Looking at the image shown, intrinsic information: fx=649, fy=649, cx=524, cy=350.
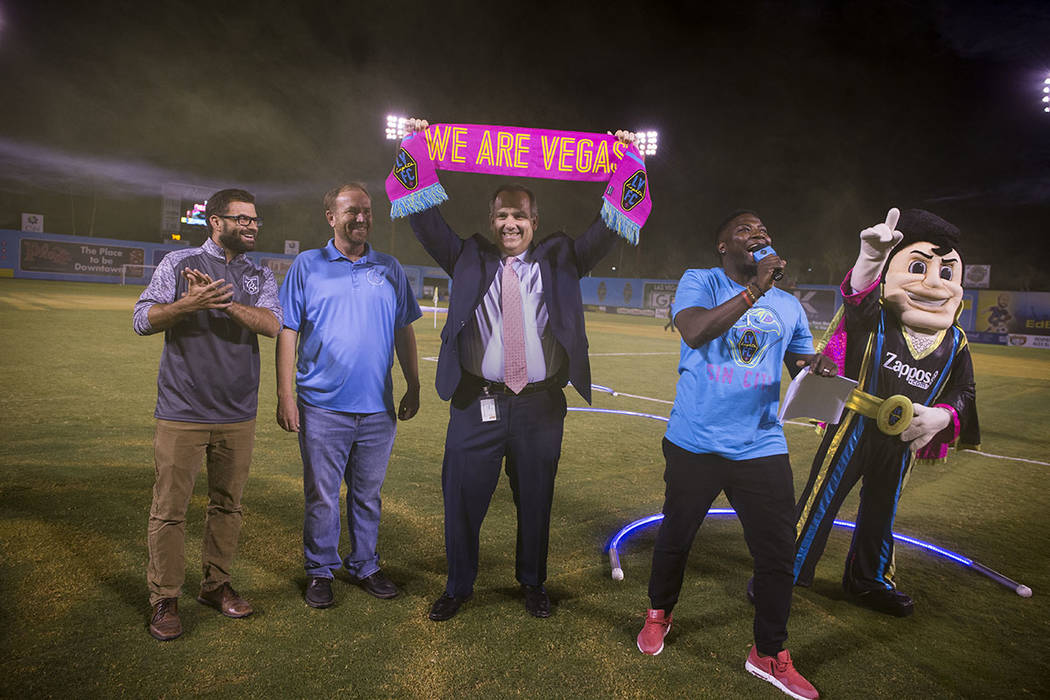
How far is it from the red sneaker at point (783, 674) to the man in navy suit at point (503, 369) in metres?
1.12

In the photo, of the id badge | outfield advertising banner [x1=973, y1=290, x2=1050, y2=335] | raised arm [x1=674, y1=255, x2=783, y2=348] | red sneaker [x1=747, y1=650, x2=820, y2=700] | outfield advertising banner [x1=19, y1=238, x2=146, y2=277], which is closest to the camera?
raised arm [x1=674, y1=255, x2=783, y2=348]

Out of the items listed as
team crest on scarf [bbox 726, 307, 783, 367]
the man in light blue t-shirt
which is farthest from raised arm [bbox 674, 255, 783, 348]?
team crest on scarf [bbox 726, 307, 783, 367]

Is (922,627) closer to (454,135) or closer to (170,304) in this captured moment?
(454,135)

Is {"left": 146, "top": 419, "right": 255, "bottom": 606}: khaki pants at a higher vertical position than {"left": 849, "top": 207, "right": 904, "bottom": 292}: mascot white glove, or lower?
lower

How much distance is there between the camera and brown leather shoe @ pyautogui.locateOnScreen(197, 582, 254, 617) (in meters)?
3.45

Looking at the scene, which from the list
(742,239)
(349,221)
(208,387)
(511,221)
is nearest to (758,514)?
(742,239)

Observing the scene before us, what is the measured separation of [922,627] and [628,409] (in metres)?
6.53

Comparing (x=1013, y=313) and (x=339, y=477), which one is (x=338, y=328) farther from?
(x=1013, y=313)

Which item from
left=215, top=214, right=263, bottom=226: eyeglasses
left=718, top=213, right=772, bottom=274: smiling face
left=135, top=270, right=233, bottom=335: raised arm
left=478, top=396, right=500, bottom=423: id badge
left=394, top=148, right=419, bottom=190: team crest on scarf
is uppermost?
left=394, top=148, right=419, bottom=190: team crest on scarf

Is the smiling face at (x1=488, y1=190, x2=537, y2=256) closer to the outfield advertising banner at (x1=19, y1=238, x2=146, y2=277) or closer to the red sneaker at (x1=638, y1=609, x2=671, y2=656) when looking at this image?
the red sneaker at (x1=638, y1=609, x2=671, y2=656)

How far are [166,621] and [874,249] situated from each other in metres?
4.21

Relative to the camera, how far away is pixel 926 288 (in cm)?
378

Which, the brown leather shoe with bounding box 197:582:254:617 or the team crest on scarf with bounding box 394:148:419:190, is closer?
the brown leather shoe with bounding box 197:582:254:617

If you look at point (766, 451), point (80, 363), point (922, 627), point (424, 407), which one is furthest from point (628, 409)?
point (80, 363)
